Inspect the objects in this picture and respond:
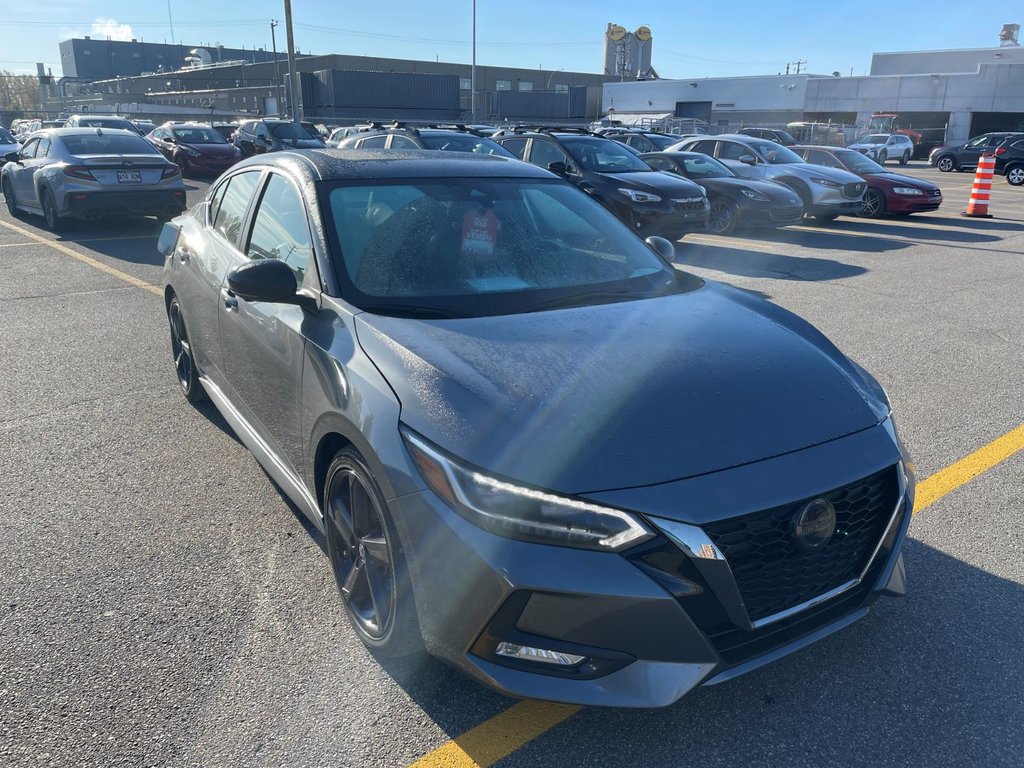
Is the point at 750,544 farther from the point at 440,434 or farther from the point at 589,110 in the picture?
the point at 589,110

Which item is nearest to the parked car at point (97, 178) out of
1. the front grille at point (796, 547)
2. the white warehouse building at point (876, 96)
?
the front grille at point (796, 547)

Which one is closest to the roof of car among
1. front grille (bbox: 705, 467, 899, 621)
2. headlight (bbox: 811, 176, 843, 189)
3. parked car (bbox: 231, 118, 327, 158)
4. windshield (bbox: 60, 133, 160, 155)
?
front grille (bbox: 705, 467, 899, 621)

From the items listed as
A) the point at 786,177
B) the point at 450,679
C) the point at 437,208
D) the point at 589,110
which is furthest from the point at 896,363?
the point at 589,110

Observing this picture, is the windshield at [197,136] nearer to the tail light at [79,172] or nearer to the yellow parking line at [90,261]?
the yellow parking line at [90,261]

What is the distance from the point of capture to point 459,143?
13.3 m

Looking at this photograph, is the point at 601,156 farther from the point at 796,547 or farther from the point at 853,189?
the point at 796,547

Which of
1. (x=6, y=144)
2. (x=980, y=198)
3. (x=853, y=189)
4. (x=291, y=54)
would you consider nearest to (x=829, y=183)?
(x=853, y=189)

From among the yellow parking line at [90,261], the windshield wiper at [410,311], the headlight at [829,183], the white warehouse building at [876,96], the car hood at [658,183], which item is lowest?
the yellow parking line at [90,261]

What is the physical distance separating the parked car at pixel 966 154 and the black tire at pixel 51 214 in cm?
3209

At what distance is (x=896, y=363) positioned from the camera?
20.2ft

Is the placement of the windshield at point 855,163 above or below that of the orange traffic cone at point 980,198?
above

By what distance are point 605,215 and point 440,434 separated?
2.15 meters

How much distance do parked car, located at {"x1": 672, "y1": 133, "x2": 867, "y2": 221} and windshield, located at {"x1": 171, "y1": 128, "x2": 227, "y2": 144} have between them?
13499mm

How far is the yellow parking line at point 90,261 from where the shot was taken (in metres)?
8.62
